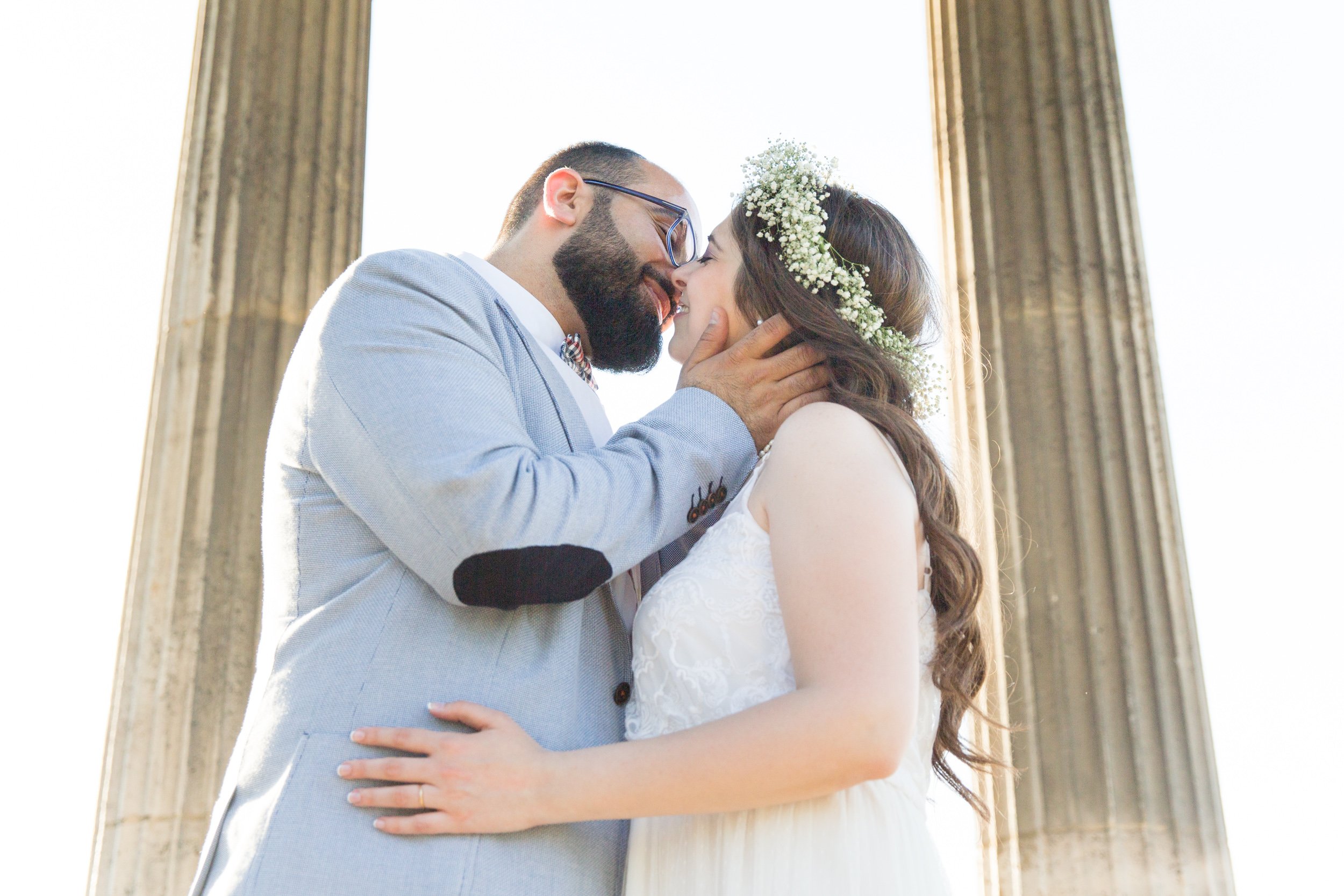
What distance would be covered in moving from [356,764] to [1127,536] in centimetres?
465

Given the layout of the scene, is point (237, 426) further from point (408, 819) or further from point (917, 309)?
point (408, 819)

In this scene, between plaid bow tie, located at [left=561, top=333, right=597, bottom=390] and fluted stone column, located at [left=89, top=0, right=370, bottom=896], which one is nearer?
plaid bow tie, located at [left=561, top=333, right=597, bottom=390]

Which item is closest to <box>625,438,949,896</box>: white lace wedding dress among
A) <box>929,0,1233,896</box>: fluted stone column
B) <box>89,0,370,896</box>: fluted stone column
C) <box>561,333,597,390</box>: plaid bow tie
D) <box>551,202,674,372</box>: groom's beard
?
<box>561,333,597,390</box>: plaid bow tie

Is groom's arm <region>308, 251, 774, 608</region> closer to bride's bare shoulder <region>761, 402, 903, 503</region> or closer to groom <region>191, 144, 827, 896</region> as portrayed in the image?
groom <region>191, 144, 827, 896</region>

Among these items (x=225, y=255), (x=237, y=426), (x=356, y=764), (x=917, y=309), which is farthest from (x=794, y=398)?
(x=225, y=255)

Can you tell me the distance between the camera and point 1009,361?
608cm

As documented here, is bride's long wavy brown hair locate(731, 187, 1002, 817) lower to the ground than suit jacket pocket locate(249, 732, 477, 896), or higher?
higher

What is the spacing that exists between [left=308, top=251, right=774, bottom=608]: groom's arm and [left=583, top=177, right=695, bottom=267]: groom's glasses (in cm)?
122

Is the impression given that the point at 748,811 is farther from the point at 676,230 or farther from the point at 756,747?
the point at 676,230

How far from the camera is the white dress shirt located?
2.40 meters

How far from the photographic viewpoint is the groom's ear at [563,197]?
10.9 ft

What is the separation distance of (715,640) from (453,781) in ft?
1.82

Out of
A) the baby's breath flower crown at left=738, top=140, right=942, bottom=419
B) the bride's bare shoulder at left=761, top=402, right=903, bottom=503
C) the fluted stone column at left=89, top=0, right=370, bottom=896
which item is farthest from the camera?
the fluted stone column at left=89, top=0, right=370, bottom=896

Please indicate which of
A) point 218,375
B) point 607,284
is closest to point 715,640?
point 607,284
